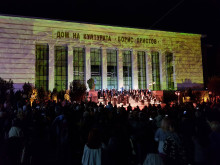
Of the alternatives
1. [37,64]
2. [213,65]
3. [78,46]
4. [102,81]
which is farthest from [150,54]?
[37,64]

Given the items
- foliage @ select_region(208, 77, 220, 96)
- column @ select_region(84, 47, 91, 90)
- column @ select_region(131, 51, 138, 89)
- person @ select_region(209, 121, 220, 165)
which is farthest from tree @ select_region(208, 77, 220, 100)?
person @ select_region(209, 121, 220, 165)

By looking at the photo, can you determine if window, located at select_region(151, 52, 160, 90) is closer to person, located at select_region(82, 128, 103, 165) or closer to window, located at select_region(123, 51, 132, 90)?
window, located at select_region(123, 51, 132, 90)

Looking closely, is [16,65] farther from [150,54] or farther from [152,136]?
[152,136]

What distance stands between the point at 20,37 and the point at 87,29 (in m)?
10.6

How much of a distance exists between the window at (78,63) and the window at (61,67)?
1.51 m

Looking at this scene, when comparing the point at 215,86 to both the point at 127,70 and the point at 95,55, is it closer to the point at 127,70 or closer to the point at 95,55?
the point at 127,70

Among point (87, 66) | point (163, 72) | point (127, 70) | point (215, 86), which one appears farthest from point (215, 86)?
point (87, 66)

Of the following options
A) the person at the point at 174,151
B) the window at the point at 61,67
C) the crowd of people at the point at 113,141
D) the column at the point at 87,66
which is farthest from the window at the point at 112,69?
the person at the point at 174,151

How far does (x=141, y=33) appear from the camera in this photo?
36812mm

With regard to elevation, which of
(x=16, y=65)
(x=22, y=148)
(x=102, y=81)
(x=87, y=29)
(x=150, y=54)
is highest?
(x=87, y=29)

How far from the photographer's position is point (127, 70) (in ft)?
121

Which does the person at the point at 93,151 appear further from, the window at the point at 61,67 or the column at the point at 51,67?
the window at the point at 61,67

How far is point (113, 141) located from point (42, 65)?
30424 millimetres

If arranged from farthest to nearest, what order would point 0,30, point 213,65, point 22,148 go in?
point 213,65
point 0,30
point 22,148
